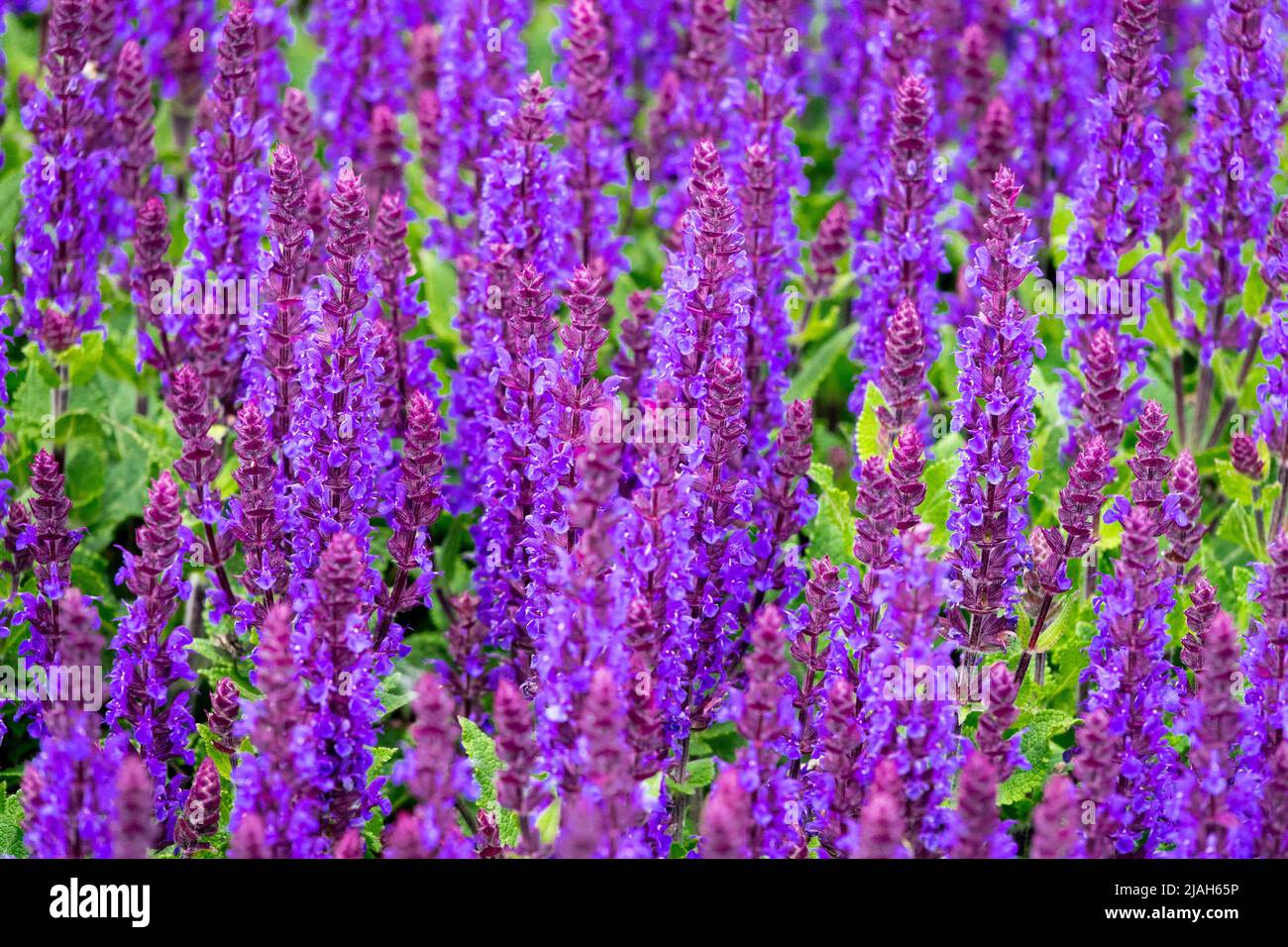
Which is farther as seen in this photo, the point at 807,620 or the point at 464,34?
the point at 464,34

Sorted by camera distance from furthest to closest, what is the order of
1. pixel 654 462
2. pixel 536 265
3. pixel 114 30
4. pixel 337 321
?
1. pixel 114 30
2. pixel 536 265
3. pixel 337 321
4. pixel 654 462

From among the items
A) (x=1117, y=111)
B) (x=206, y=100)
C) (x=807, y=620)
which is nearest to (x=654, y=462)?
(x=807, y=620)

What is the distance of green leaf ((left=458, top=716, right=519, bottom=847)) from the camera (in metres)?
5.92

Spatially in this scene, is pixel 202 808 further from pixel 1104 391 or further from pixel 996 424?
pixel 1104 391

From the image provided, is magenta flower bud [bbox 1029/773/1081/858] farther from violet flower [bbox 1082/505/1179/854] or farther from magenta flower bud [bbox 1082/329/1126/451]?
magenta flower bud [bbox 1082/329/1126/451]

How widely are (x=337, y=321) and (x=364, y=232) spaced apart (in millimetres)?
347

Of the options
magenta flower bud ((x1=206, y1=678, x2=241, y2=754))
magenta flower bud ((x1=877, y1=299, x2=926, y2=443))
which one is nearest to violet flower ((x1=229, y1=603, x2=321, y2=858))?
magenta flower bud ((x1=206, y1=678, x2=241, y2=754))

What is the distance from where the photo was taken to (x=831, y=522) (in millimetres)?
7379

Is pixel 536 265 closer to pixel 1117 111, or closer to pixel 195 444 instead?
pixel 195 444

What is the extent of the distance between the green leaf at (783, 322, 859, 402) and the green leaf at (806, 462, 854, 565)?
0.66 m

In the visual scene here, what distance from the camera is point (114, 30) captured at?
341 inches

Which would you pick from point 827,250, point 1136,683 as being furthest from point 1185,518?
point 827,250
